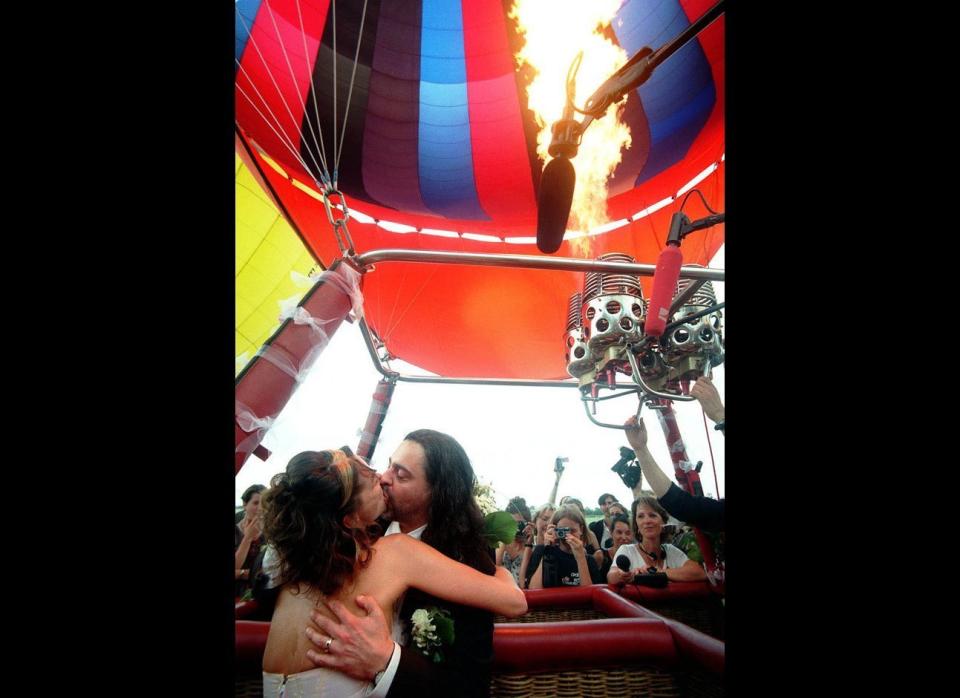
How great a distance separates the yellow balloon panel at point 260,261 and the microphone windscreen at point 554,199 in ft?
15.4

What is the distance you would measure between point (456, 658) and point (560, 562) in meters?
1.82

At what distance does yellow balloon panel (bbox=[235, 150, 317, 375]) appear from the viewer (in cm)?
600

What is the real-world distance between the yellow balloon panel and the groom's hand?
5150mm

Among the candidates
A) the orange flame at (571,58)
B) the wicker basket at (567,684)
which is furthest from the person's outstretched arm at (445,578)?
the orange flame at (571,58)

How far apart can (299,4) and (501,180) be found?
193 centimetres

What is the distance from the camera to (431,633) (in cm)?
124

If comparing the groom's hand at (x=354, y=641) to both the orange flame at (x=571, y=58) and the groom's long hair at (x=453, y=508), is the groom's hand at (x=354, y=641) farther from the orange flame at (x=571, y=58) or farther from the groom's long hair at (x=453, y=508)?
the orange flame at (x=571, y=58)

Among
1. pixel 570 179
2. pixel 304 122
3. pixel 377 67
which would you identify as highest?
pixel 377 67

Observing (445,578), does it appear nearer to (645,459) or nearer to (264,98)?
(645,459)

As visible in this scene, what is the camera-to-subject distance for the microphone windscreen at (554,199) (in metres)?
1.54

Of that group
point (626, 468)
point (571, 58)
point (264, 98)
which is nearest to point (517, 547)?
point (626, 468)

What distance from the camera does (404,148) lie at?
178 inches
